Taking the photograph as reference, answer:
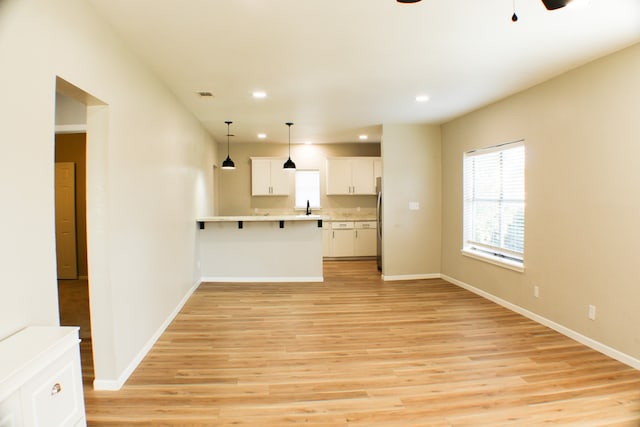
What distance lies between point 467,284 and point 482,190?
1435 millimetres

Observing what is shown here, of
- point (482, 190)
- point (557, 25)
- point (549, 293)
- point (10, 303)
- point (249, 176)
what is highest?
point (557, 25)

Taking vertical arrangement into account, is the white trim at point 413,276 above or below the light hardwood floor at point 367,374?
above

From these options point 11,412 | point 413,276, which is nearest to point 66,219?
point 11,412

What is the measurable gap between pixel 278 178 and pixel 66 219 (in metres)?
3.92

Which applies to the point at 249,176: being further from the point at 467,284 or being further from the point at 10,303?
the point at 10,303

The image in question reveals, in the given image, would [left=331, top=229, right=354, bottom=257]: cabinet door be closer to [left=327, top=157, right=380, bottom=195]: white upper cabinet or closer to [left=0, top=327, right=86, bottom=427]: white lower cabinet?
[left=327, top=157, right=380, bottom=195]: white upper cabinet

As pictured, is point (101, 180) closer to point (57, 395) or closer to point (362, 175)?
point (57, 395)

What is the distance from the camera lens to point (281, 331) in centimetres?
337

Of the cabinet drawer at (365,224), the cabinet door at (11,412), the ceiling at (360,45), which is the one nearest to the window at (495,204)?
the ceiling at (360,45)

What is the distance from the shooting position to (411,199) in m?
5.42

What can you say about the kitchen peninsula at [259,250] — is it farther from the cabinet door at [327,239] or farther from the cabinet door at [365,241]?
the cabinet door at [365,241]

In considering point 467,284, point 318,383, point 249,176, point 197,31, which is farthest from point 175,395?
point 249,176

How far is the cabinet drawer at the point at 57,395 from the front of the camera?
117 cm

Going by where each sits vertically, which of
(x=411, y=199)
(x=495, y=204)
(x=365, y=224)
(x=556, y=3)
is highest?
(x=556, y=3)
